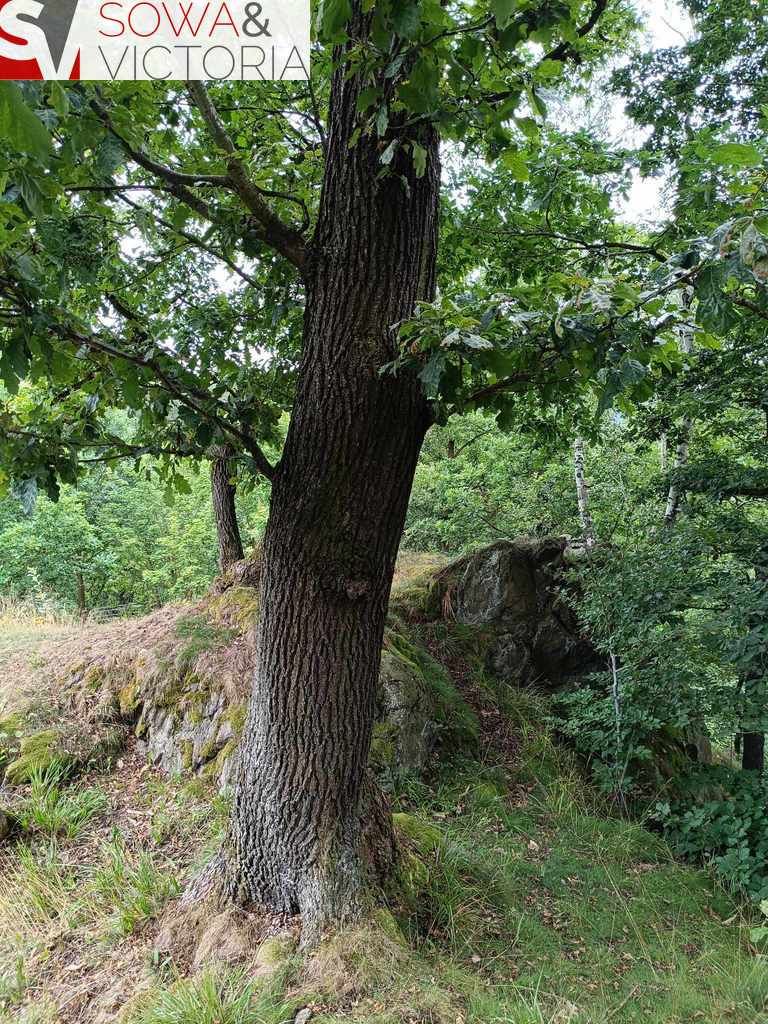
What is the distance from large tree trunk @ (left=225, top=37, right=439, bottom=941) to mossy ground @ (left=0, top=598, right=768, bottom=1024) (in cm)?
32

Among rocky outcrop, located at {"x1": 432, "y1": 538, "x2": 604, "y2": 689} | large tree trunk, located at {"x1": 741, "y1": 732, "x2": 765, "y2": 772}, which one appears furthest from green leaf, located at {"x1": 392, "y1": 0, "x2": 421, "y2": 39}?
large tree trunk, located at {"x1": 741, "y1": 732, "x2": 765, "y2": 772}

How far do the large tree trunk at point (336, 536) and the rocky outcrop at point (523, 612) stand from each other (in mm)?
3914

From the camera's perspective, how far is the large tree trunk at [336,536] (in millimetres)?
2240

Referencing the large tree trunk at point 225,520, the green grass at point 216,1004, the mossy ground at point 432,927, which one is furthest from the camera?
the large tree trunk at point 225,520

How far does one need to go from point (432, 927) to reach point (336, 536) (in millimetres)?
1904

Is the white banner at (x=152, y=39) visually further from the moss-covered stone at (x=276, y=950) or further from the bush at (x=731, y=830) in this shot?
the bush at (x=731, y=830)

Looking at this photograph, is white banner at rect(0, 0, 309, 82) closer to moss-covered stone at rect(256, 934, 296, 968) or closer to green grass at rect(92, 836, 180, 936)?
moss-covered stone at rect(256, 934, 296, 968)

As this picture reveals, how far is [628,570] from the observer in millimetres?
5086

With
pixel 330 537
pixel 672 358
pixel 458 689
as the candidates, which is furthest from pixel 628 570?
pixel 330 537

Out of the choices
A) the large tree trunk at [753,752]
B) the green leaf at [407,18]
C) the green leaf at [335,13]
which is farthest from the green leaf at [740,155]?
the large tree trunk at [753,752]

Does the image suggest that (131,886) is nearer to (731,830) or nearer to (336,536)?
(336,536)

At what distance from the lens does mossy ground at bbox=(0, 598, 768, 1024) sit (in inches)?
86.1

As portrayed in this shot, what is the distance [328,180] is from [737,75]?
4.45 metres

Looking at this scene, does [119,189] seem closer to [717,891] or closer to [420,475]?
[717,891]
